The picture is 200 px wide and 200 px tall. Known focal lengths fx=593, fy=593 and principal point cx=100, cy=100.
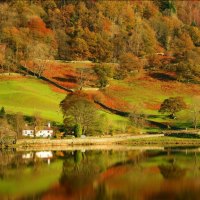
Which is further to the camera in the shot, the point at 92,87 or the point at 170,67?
the point at 170,67

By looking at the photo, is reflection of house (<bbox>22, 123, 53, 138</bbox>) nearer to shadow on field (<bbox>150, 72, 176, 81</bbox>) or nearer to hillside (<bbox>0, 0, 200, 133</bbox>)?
hillside (<bbox>0, 0, 200, 133</bbox>)

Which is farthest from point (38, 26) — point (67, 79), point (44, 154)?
point (44, 154)

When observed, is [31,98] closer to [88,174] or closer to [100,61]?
[88,174]

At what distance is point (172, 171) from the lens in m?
63.3

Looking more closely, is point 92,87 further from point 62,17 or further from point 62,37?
point 62,17

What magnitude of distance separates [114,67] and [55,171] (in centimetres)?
8464

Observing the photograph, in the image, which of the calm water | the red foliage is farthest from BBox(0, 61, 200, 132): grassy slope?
the calm water

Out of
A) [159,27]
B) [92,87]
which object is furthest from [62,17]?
[92,87]

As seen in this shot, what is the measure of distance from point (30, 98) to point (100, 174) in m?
50.0

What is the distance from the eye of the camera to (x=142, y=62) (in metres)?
154

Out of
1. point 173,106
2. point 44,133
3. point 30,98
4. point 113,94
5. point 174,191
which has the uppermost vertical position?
point 113,94

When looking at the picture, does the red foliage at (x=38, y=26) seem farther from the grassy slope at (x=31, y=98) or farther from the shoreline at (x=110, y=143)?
the shoreline at (x=110, y=143)

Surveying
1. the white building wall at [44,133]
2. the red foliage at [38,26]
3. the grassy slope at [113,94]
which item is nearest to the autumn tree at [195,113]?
the grassy slope at [113,94]

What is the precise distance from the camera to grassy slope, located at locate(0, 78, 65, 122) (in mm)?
99000
